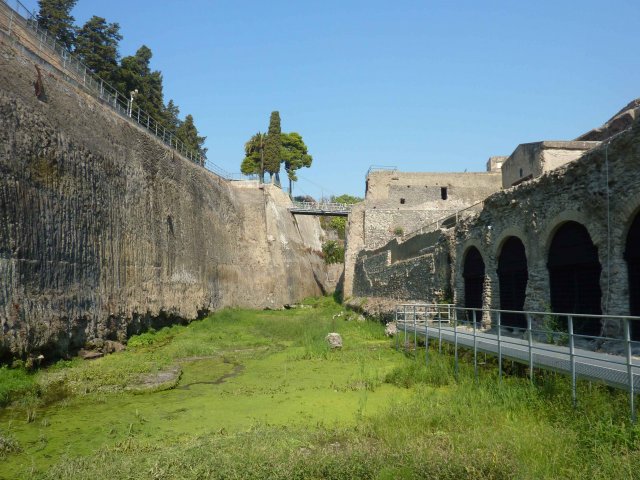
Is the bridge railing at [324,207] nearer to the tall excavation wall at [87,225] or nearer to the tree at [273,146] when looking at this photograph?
the tree at [273,146]

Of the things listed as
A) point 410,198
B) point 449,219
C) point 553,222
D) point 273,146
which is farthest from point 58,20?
point 553,222

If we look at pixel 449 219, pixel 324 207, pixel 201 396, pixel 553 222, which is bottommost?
pixel 201 396

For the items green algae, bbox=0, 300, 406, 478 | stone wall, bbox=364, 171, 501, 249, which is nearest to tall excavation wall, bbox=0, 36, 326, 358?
green algae, bbox=0, 300, 406, 478

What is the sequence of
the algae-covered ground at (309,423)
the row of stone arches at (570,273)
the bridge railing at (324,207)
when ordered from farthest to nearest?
the bridge railing at (324,207) < the row of stone arches at (570,273) < the algae-covered ground at (309,423)

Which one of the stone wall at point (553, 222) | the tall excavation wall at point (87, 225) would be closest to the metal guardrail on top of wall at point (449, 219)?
the stone wall at point (553, 222)

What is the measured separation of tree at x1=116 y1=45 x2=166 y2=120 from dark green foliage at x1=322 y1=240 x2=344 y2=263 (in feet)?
79.9

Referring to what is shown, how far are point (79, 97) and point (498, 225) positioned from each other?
14.2m

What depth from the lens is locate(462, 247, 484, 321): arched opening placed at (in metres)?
15.4

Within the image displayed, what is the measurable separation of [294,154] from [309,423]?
60142 mm

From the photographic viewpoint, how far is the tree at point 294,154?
216 ft

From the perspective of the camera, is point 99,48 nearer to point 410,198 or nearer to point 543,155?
point 410,198

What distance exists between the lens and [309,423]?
7867mm

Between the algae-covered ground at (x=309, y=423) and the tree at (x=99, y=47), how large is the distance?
30328 mm

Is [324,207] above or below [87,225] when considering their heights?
above
